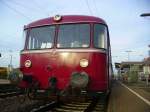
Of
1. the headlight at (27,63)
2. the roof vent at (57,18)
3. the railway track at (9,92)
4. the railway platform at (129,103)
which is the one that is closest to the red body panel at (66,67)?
the headlight at (27,63)

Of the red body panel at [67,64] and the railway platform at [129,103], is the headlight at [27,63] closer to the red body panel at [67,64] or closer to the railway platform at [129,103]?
the red body panel at [67,64]

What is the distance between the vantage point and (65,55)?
9.81 meters

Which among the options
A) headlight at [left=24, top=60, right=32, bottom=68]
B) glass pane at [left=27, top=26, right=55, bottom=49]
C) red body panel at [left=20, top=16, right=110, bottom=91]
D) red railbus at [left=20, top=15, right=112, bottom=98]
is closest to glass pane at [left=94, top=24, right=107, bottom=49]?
red railbus at [left=20, top=15, right=112, bottom=98]

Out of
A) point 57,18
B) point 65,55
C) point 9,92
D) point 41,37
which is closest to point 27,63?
point 41,37

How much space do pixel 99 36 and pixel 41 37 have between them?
193 cm

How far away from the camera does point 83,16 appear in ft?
34.2

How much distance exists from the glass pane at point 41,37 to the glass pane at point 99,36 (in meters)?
1.39

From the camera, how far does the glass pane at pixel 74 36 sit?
390 inches

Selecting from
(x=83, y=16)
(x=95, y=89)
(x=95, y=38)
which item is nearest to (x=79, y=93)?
(x=95, y=89)

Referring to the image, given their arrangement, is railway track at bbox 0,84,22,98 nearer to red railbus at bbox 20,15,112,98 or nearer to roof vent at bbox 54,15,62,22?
red railbus at bbox 20,15,112,98

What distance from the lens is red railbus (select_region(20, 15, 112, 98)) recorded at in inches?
377

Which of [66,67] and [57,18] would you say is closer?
[66,67]

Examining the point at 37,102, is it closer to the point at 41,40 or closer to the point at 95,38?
the point at 41,40

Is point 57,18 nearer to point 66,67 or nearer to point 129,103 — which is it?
point 66,67
